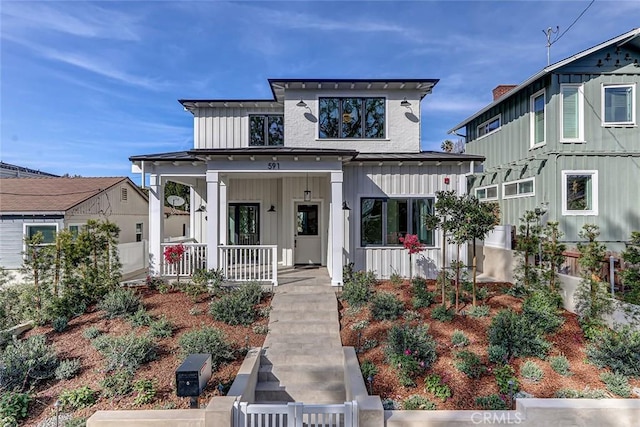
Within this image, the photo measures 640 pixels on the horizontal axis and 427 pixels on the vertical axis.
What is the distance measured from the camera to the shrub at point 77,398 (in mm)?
4250

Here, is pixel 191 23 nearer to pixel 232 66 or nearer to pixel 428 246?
pixel 232 66

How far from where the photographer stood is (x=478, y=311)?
656 centimetres

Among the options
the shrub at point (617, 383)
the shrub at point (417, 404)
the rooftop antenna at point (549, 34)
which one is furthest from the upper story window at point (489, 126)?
the shrub at point (417, 404)

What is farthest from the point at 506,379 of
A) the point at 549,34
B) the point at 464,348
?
the point at 549,34

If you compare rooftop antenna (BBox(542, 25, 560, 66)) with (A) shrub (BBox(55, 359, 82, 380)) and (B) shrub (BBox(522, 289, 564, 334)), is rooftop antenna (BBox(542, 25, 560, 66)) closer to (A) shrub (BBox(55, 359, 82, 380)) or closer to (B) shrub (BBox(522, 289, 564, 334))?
(B) shrub (BBox(522, 289, 564, 334))

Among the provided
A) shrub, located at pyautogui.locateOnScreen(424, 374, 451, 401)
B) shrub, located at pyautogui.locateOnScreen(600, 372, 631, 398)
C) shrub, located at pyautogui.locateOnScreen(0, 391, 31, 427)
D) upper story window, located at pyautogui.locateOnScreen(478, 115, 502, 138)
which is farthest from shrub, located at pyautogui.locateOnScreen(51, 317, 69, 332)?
upper story window, located at pyautogui.locateOnScreen(478, 115, 502, 138)

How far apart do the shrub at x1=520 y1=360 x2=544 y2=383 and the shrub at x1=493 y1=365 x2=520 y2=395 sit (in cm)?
14

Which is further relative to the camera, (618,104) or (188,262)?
(618,104)

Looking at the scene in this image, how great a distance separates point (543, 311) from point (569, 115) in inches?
295

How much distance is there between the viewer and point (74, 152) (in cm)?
2072

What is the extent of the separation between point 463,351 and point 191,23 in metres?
11.5

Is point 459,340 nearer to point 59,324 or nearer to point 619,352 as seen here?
point 619,352

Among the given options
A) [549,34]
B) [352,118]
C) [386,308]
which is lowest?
[386,308]

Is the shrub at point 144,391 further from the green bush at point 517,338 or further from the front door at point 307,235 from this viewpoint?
the front door at point 307,235
